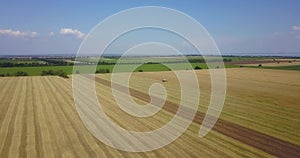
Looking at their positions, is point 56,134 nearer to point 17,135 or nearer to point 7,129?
point 17,135

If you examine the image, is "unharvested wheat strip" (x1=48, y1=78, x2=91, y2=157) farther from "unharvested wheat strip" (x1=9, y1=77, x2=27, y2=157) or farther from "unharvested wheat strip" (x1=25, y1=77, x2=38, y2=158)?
"unharvested wheat strip" (x1=9, y1=77, x2=27, y2=157)

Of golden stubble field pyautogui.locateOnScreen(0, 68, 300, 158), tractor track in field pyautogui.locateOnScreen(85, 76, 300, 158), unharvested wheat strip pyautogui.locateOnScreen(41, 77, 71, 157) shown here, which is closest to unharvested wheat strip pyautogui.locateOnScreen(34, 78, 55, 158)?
golden stubble field pyautogui.locateOnScreen(0, 68, 300, 158)

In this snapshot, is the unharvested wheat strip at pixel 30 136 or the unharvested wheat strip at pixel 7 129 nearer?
the unharvested wheat strip at pixel 30 136

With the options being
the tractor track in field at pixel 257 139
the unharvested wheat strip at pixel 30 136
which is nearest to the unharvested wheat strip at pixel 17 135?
the unharvested wheat strip at pixel 30 136

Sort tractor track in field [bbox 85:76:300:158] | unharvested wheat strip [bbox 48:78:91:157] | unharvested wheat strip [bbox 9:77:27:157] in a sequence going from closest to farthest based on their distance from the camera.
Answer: tractor track in field [bbox 85:76:300:158]
unharvested wheat strip [bbox 9:77:27:157]
unharvested wheat strip [bbox 48:78:91:157]

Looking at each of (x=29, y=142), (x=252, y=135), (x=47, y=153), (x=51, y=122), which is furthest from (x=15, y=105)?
(x=252, y=135)

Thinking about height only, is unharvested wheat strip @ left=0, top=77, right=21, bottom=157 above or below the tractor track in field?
below

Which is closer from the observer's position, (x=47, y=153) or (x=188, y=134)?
(x=47, y=153)

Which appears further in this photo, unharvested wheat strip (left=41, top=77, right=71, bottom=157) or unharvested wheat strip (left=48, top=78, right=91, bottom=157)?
unharvested wheat strip (left=48, top=78, right=91, bottom=157)

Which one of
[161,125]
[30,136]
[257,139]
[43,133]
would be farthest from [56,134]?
[257,139]

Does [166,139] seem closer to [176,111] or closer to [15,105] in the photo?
[176,111]

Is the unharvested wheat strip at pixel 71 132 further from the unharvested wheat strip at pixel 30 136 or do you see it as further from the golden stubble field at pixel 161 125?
the unharvested wheat strip at pixel 30 136
